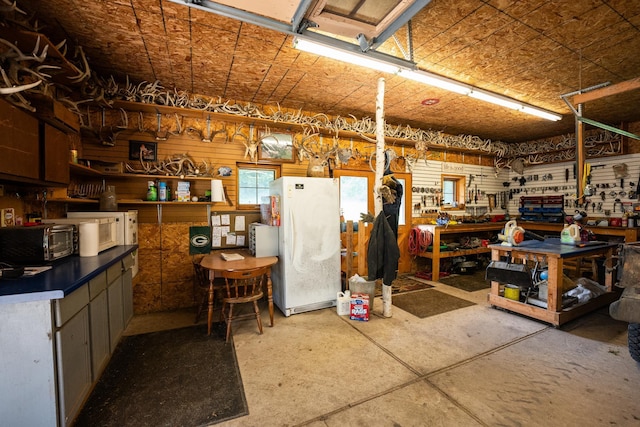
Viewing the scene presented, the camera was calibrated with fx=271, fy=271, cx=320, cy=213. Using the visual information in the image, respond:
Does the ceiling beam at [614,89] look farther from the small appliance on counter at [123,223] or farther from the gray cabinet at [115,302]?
the small appliance on counter at [123,223]

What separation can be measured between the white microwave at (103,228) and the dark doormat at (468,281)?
213 inches

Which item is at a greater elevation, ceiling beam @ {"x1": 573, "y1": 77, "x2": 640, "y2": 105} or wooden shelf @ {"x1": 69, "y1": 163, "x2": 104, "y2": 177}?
ceiling beam @ {"x1": 573, "y1": 77, "x2": 640, "y2": 105}

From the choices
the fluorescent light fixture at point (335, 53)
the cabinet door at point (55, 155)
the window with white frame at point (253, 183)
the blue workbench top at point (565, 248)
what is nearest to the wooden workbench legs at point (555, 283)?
the blue workbench top at point (565, 248)

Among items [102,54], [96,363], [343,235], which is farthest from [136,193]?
[343,235]

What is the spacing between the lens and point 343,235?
15.8 ft

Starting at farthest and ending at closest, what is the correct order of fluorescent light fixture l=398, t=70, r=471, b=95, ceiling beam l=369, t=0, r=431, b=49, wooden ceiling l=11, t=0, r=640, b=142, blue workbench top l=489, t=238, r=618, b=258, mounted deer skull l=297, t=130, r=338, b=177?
mounted deer skull l=297, t=130, r=338, b=177, blue workbench top l=489, t=238, r=618, b=258, fluorescent light fixture l=398, t=70, r=471, b=95, wooden ceiling l=11, t=0, r=640, b=142, ceiling beam l=369, t=0, r=431, b=49

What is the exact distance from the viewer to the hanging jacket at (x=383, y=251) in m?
3.53

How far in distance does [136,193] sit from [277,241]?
6.95 feet

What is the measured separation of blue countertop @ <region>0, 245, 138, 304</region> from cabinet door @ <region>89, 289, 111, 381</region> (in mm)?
270

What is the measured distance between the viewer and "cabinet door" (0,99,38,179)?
184 cm

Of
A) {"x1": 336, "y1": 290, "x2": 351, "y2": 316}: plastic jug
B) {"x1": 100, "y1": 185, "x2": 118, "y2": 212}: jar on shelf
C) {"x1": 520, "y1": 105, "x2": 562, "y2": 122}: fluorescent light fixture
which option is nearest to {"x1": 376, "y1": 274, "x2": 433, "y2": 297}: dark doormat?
{"x1": 336, "y1": 290, "x2": 351, "y2": 316}: plastic jug

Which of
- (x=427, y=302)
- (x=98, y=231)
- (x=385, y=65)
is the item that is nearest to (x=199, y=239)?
(x=98, y=231)

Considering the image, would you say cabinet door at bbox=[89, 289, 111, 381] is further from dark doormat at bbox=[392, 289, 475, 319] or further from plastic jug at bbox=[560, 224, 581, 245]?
plastic jug at bbox=[560, 224, 581, 245]

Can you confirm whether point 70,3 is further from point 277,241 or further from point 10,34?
point 277,241
